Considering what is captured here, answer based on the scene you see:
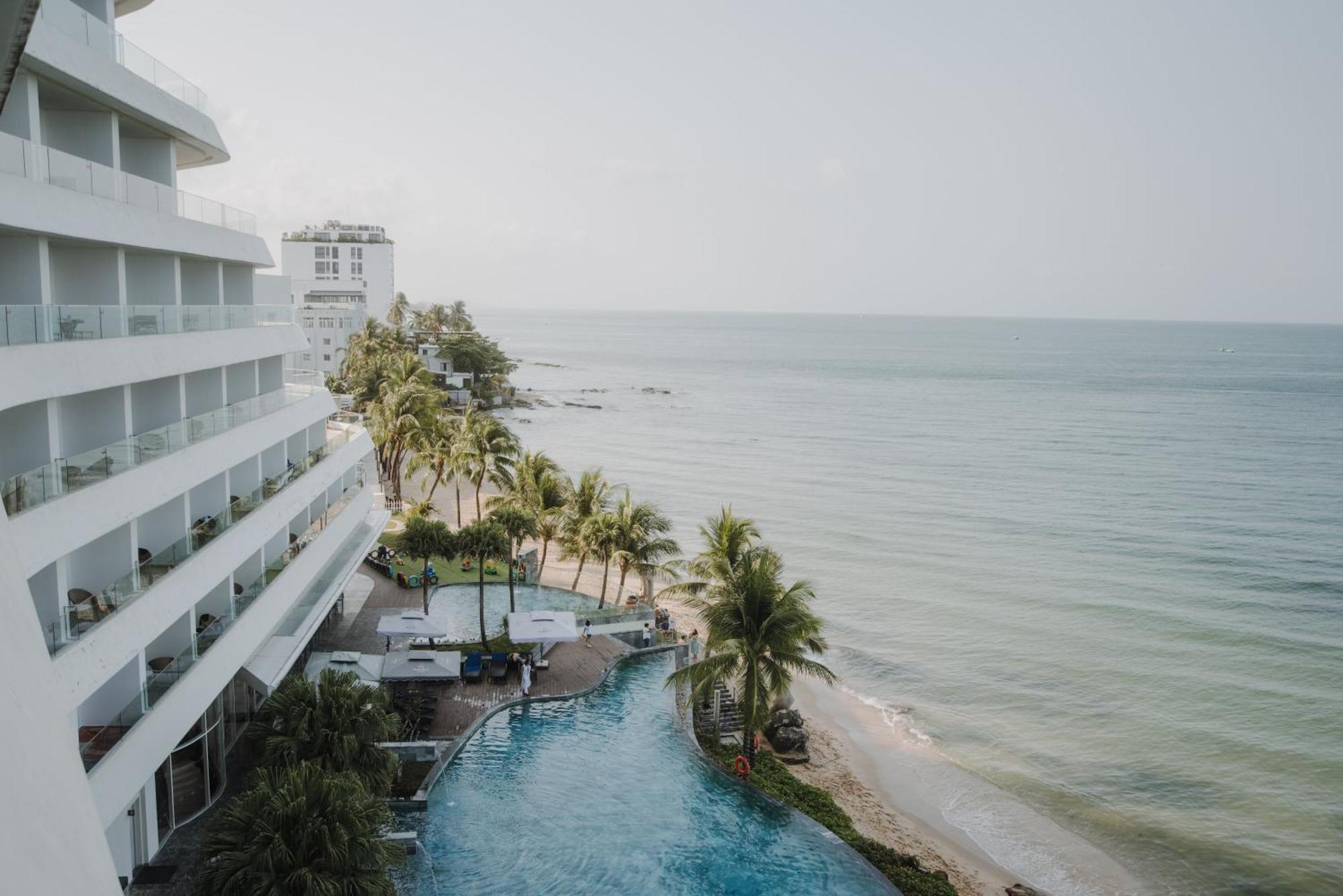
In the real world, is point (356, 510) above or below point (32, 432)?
below

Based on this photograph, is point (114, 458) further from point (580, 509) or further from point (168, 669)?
point (580, 509)

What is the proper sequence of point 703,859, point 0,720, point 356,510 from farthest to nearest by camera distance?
point 356,510
point 703,859
point 0,720

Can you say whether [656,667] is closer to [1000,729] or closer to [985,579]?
[1000,729]

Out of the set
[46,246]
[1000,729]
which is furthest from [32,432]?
[1000,729]

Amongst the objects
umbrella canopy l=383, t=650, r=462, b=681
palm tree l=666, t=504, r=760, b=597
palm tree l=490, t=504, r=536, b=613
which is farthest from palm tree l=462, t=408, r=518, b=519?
umbrella canopy l=383, t=650, r=462, b=681

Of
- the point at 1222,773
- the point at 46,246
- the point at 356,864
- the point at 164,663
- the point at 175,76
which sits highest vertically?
the point at 175,76

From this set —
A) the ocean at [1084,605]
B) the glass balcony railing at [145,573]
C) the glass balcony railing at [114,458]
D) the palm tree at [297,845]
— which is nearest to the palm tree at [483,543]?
the glass balcony railing at [145,573]
